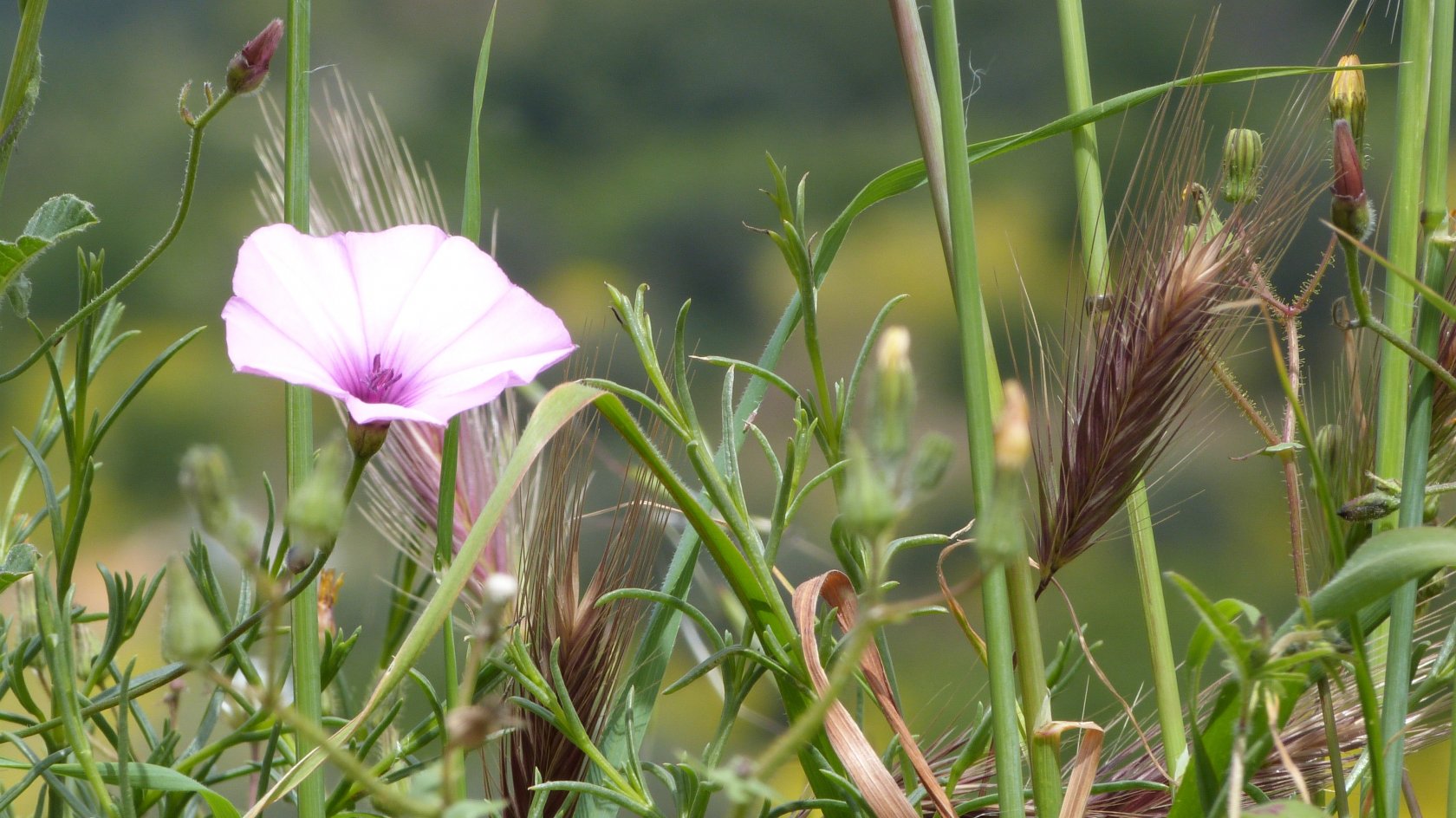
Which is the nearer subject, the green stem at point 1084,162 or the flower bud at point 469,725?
the flower bud at point 469,725

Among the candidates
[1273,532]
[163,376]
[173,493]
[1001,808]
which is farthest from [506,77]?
[1001,808]

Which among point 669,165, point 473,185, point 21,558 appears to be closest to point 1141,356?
point 473,185

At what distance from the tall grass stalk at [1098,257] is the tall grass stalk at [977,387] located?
82 mm

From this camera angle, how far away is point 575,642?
234mm

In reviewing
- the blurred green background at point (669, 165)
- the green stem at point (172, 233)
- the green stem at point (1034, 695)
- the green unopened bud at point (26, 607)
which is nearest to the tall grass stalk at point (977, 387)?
the green stem at point (1034, 695)

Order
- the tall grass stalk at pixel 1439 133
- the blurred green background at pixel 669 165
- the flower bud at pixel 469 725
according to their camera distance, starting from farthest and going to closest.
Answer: the blurred green background at pixel 669 165
the tall grass stalk at pixel 1439 133
the flower bud at pixel 469 725

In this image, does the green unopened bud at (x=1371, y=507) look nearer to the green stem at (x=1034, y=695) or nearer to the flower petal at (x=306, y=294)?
the green stem at (x=1034, y=695)

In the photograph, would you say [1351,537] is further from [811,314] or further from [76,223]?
[76,223]

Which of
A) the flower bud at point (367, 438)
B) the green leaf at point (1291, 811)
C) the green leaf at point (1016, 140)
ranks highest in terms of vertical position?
the green leaf at point (1016, 140)

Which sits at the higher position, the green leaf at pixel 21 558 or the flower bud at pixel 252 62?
the flower bud at pixel 252 62

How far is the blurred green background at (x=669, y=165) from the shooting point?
127cm

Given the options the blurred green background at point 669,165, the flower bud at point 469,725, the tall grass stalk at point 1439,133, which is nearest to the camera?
the flower bud at point 469,725

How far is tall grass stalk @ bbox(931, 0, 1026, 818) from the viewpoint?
0.15 metres

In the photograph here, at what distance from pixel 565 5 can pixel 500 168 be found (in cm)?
26
